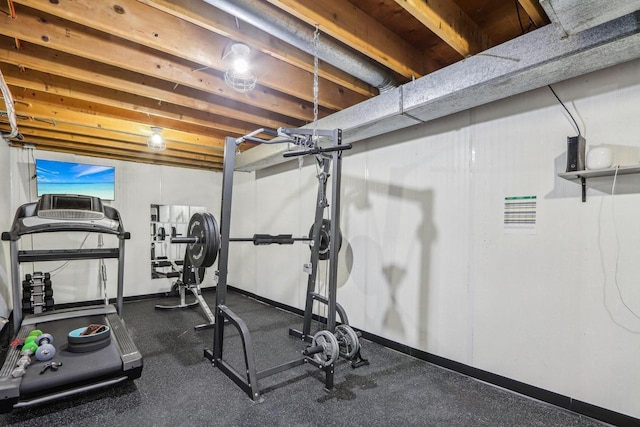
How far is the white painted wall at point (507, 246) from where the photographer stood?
6.96 ft

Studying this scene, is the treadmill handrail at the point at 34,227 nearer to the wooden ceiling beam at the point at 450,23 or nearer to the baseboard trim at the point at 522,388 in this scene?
the baseboard trim at the point at 522,388

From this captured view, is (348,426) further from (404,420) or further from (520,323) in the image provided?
(520,323)

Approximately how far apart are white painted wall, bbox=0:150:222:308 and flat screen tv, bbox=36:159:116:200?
5.3 inches

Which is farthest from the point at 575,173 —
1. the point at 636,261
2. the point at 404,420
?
the point at 404,420

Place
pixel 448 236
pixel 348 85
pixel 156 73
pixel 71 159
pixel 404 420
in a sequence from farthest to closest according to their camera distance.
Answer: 1. pixel 71 159
2. pixel 448 236
3. pixel 348 85
4. pixel 156 73
5. pixel 404 420

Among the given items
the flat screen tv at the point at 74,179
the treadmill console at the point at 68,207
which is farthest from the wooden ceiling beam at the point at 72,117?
the flat screen tv at the point at 74,179

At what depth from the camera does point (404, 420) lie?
2.22 meters

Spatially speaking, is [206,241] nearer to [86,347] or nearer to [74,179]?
[86,347]

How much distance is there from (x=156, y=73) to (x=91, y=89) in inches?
39.8

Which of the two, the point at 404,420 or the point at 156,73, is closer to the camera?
the point at 404,420

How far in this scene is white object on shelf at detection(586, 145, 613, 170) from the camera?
6.64ft

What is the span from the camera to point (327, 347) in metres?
2.54

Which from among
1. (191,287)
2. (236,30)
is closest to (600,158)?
(236,30)

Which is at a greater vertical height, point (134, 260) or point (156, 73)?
point (156, 73)
